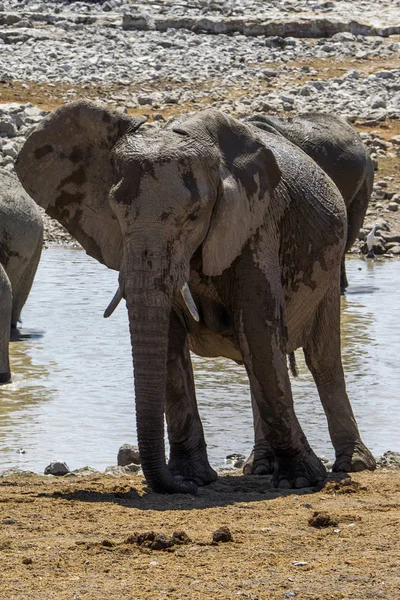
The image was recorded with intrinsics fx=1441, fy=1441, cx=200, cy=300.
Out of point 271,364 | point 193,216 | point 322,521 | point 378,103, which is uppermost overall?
point 193,216

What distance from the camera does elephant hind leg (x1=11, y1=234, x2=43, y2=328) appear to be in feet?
42.0

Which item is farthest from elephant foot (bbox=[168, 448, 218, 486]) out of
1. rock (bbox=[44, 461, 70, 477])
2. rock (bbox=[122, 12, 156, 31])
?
rock (bbox=[122, 12, 156, 31])

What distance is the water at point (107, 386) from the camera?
852 centimetres

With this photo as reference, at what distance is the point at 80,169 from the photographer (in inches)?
252

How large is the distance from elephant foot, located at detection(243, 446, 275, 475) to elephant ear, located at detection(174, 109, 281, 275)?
4.72 feet

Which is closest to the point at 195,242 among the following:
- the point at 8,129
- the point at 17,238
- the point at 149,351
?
the point at 149,351

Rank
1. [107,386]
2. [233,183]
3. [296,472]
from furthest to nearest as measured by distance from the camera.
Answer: [107,386], [296,472], [233,183]

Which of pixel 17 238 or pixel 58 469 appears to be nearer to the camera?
pixel 58 469

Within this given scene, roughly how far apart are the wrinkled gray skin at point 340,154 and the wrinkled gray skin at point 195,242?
576cm

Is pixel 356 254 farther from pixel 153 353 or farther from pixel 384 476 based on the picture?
pixel 153 353

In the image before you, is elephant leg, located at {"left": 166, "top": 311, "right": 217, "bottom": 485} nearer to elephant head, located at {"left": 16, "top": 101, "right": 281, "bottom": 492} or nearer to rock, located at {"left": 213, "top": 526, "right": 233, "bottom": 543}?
elephant head, located at {"left": 16, "top": 101, "right": 281, "bottom": 492}

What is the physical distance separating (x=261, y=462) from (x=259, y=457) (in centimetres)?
3

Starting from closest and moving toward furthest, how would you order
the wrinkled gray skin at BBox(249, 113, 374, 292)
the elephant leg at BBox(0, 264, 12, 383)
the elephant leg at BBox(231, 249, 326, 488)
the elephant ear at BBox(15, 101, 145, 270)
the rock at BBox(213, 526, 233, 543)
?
the rock at BBox(213, 526, 233, 543), the elephant ear at BBox(15, 101, 145, 270), the elephant leg at BBox(231, 249, 326, 488), the elephant leg at BBox(0, 264, 12, 383), the wrinkled gray skin at BBox(249, 113, 374, 292)

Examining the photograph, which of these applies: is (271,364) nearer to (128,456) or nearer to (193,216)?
(193,216)
